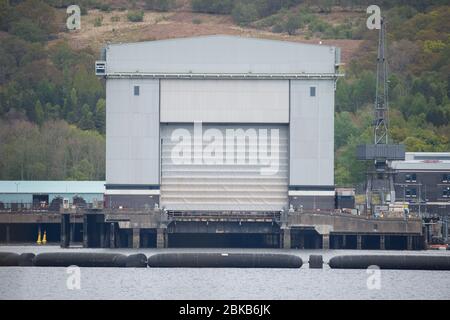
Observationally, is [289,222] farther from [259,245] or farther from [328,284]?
[328,284]

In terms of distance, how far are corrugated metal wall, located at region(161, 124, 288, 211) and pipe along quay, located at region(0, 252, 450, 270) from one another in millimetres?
29020

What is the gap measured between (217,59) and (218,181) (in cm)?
940

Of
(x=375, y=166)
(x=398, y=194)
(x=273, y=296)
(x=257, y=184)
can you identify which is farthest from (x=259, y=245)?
(x=273, y=296)

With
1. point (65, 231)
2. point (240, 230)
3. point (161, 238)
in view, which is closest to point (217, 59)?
point (240, 230)

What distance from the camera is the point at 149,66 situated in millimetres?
144625

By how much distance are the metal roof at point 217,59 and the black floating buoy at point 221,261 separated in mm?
32499

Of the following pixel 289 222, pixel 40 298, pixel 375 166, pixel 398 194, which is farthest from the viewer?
pixel 398 194

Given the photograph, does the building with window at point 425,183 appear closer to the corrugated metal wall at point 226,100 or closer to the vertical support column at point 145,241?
the corrugated metal wall at point 226,100

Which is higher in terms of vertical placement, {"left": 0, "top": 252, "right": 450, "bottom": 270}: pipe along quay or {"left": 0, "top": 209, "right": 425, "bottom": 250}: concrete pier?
{"left": 0, "top": 209, "right": 425, "bottom": 250}: concrete pier

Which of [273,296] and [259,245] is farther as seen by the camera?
[259,245]

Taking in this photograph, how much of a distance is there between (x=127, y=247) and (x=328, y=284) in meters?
42.4

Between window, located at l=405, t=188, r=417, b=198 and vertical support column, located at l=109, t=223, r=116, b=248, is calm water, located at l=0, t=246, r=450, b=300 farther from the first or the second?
window, located at l=405, t=188, r=417, b=198

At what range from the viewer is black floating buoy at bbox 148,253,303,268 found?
113m

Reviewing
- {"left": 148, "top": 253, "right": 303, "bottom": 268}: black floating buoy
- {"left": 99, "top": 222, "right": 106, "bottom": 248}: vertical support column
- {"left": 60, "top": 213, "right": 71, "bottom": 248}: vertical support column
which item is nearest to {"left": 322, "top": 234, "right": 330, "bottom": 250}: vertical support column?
{"left": 99, "top": 222, "right": 106, "bottom": 248}: vertical support column
